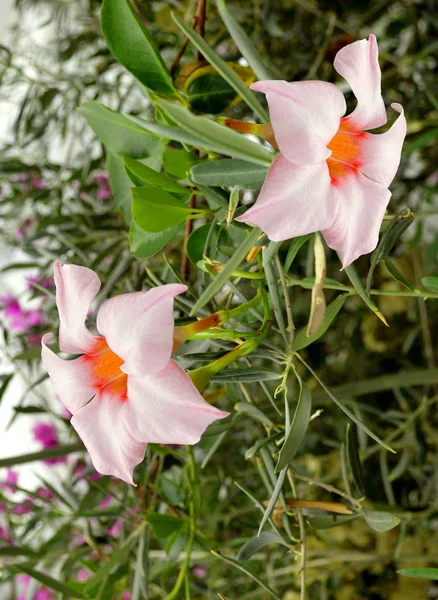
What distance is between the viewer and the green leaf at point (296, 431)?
0.30 m

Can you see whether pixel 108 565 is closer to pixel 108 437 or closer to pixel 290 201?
pixel 108 437

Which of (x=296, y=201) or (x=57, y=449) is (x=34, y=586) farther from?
(x=296, y=201)

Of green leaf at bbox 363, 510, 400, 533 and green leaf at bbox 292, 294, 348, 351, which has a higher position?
green leaf at bbox 292, 294, 348, 351

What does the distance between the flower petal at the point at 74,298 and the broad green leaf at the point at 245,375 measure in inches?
3.0

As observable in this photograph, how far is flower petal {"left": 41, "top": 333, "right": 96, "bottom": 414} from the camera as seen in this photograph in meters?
0.31

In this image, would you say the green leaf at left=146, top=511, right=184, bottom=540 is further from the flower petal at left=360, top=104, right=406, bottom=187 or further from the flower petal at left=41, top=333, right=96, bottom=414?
the flower petal at left=360, top=104, right=406, bottom=187

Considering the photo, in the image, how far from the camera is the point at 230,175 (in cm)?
→ 28

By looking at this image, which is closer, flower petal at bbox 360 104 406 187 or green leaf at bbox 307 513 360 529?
flower petal at bbox 360 104 406 187

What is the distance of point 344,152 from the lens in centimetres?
28

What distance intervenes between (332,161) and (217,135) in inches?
2.4

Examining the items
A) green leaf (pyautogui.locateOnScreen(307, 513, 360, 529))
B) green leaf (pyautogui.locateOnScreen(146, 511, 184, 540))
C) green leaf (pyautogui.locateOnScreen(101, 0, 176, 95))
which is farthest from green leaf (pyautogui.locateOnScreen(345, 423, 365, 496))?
green leaf (pyautogui.locateOnScreen(101, 0, 176, 95))

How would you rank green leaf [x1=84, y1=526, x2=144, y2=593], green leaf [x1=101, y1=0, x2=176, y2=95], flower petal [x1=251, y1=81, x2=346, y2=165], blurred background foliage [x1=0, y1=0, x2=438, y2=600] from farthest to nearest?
blurred background foliage [x1=0, y1=0, x2=438, y2=600] < green leaf [x1=84, y1=526, x2=144, y2=593] < green leaf [x1=101, y1=0, x2=176, y2=95] < flower petal [x1=251, y1=81, x2=346, y2=165]

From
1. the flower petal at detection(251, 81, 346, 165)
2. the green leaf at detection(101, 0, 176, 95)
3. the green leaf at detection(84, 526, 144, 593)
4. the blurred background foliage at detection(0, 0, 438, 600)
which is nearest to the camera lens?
the flower petal at detection(251, 81, 346, 165)

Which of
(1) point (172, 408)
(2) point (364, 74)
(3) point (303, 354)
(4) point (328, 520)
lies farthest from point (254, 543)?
(3) point (303, 354)
